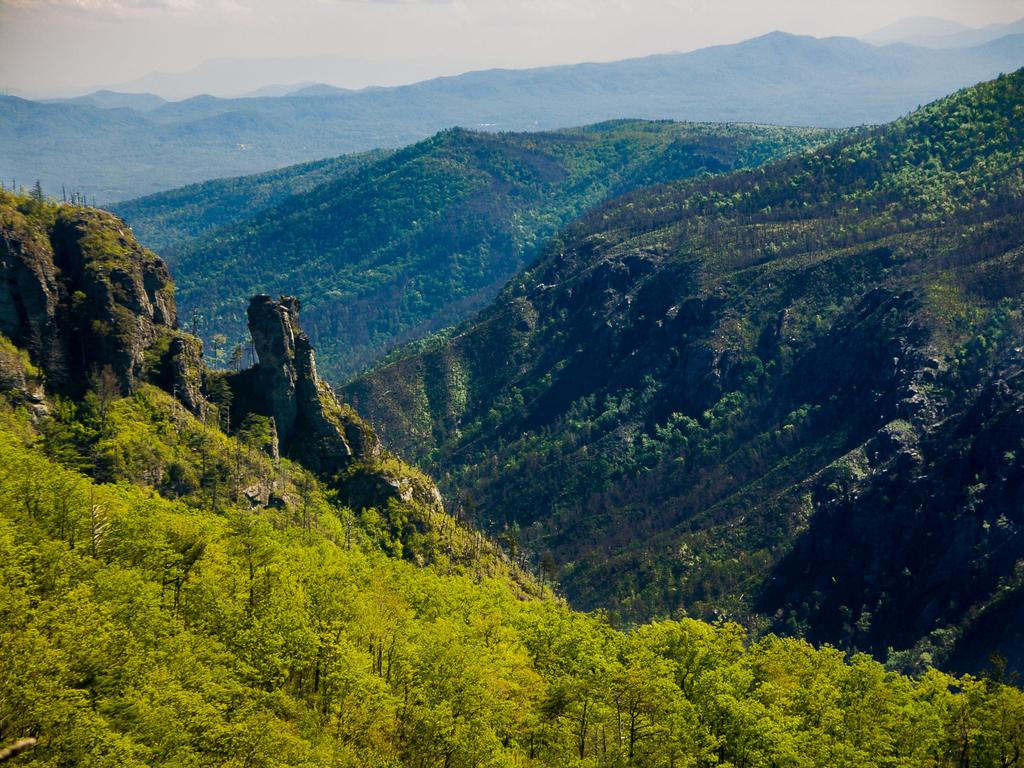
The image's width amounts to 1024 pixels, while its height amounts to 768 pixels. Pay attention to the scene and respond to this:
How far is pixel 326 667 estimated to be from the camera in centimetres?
8088

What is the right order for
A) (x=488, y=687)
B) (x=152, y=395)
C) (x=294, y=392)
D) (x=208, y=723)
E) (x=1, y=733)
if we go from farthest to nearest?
(x=294, y=392)
(x=152, y=395)
(x=488, y=687)
(x=208, y=723)
(x=1, y=733)

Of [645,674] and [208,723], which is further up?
[208,723]

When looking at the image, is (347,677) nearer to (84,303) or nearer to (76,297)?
(84,303)

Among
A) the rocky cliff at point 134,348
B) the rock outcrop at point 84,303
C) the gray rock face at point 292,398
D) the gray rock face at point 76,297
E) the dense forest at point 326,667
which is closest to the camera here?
the dense forest at point 326,667

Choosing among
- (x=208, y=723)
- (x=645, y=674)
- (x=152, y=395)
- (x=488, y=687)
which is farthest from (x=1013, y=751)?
(x=152, y=395)

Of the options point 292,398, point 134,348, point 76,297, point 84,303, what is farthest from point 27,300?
point 292,398

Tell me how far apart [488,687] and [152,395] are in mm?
93672

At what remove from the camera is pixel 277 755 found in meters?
64.1

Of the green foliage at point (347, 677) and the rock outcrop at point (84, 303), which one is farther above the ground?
the rock outcrop at point (84, 303)

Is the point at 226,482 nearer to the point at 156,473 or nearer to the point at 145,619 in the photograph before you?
the point at 156,473

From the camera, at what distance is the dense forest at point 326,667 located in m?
63.2

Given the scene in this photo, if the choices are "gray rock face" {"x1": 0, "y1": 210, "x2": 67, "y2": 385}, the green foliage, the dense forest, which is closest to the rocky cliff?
"gray rock face" {"x1": 0, "y1": 210, "x2": 67, "y2": 385}

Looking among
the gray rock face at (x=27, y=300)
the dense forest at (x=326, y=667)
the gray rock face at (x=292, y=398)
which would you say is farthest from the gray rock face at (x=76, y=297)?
the gray rock face at (x=292, y=398)

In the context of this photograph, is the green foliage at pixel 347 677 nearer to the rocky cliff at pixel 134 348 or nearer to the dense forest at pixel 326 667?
the dense forest at pixel 326 667
